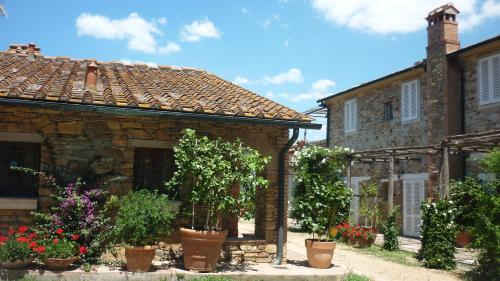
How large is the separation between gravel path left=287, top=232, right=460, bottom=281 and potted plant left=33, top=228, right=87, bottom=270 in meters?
4.22

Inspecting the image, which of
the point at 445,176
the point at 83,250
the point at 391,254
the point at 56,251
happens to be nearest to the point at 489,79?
the point at 445,176

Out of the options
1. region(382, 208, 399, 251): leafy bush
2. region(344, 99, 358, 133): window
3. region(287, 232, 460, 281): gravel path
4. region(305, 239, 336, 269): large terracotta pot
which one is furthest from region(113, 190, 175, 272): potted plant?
region(344, 99, 358, 133): window

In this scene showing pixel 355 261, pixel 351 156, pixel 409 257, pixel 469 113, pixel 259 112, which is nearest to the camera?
pixel 259 112

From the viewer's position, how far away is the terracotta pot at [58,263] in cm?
692

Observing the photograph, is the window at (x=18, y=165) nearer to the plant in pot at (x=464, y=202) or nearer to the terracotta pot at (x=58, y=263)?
the terracotta pot at (x=58, y=263)

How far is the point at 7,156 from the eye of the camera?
7.95m

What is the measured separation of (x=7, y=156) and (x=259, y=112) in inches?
179

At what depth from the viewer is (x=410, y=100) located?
648 inches

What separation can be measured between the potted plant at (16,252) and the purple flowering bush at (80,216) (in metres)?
0.44

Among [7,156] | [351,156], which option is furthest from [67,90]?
[351,156]

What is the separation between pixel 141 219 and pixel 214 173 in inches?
55.1

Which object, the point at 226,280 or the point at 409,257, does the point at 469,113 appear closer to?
the point at 409,257

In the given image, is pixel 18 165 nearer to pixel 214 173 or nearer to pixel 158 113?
pixel 158 113

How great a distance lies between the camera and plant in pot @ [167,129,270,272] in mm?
7566
